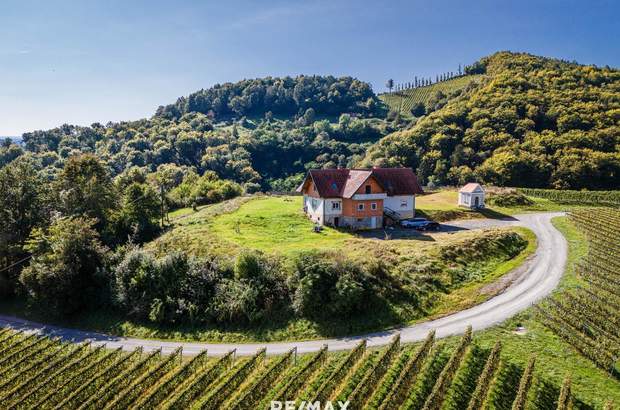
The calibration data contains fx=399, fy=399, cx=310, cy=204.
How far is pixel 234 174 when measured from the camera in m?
147

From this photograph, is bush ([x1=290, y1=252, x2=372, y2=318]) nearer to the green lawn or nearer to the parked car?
the green lawn

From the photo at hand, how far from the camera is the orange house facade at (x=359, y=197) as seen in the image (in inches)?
2254

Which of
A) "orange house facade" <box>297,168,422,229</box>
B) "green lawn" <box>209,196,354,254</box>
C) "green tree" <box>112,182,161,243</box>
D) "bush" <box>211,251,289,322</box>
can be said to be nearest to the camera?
"bush" <box>211,251,289,322</box>

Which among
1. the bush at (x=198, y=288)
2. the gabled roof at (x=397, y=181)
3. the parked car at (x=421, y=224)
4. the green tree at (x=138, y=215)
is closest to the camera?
the bush at (x=198, y=288)

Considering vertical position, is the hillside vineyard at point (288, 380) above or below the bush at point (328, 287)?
below

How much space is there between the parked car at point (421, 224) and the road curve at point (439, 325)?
14.3 meters

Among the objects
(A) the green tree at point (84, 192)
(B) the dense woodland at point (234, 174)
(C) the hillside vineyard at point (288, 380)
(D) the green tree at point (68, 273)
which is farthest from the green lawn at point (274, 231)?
(C) the hillside vineyard at point (288, 380)

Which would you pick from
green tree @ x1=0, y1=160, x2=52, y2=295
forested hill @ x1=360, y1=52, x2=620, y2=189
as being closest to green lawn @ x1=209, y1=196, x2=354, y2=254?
Result: green tree @ x1=0, y1=160, x2=52, y2=295

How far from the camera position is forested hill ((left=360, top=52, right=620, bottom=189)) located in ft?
319

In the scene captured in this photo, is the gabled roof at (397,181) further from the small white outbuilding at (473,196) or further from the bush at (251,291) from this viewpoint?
the bush at (251,291)

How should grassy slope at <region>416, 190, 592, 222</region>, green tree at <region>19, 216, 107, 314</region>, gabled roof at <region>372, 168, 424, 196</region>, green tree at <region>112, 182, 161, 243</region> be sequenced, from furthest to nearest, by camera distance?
1. grassy slope at <region>416, 190, 592, 222</region>
2. gabled roof at <region>372, 168, 424, 196</region>
3. green tree at <region>112, 182, 161, 243</region>
4. green tree at <region>19, 216, 107, 314</region>

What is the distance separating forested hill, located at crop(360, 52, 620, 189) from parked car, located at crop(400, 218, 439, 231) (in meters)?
50.9

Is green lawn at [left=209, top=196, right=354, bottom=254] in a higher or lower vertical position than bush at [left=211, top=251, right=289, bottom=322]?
higher

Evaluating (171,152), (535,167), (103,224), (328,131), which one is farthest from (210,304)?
(328,131)
